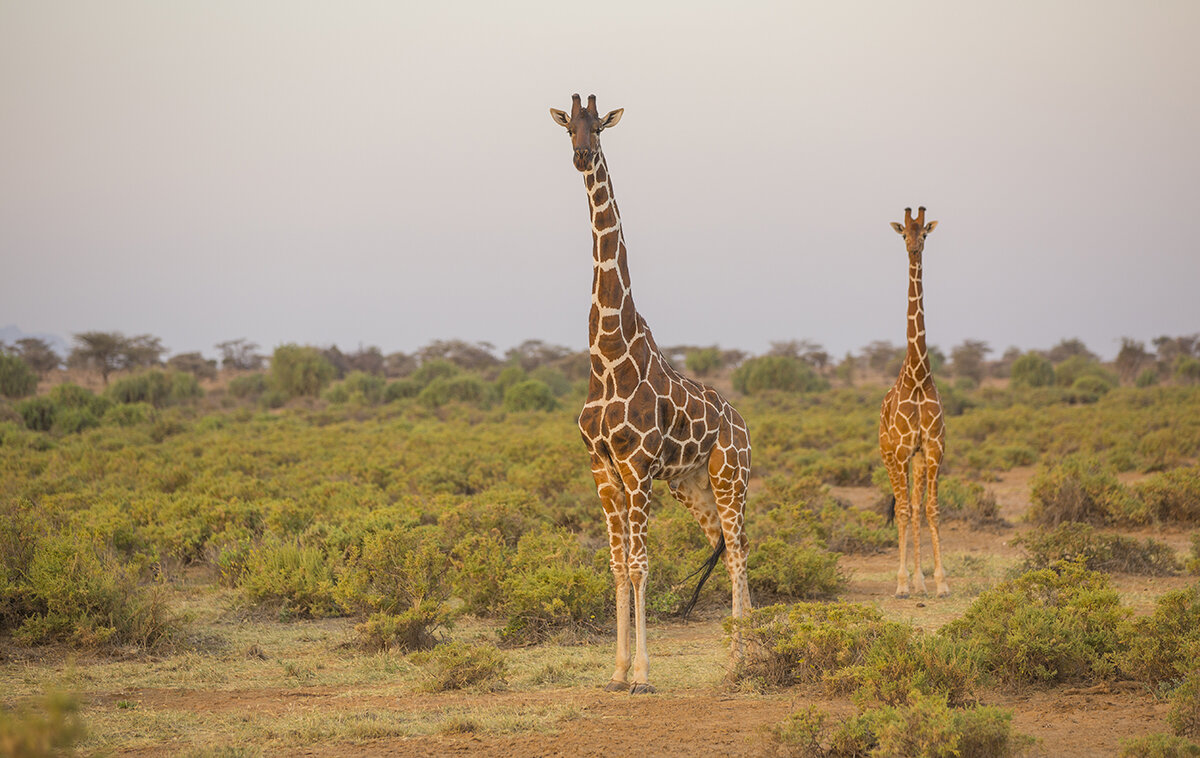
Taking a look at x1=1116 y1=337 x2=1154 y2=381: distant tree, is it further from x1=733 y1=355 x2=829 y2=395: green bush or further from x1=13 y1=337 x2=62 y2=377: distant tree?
x1=13 y1=337 x2=62 y2=377: distant tree

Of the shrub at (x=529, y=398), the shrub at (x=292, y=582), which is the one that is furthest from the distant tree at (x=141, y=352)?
the shrub at (x=292, y=582)

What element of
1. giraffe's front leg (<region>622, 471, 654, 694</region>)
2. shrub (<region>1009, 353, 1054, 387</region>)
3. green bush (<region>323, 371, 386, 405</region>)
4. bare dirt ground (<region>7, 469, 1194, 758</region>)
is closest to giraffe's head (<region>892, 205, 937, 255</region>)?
bare dirt ground (<region>7, 469, 1194, 758</region>)

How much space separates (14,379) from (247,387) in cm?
1330

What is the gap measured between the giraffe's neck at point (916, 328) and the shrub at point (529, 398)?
25.3 metres

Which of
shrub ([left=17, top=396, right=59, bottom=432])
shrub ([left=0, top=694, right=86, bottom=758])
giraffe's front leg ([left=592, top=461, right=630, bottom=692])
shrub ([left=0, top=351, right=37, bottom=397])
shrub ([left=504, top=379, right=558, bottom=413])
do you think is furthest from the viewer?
shrub ([left=504, top=379, right=558, bottom=413])

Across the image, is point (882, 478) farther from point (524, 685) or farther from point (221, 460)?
point (221, 460)

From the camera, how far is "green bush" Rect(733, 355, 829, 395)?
4581 cm

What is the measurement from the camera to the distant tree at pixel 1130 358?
177ft

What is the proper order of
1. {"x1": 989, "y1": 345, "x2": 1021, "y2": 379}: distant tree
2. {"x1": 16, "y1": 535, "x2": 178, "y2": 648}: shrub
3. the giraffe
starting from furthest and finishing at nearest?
{"x1": 989, "y1": 345, "x2": 1021, "y2": 379}: distant tree
{"x1": 16, "y1": 535, "x2": 178, "y2": 648}: shrub
the giraffe

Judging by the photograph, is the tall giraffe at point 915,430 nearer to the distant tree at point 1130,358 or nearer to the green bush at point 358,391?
the green bush at point 358,391

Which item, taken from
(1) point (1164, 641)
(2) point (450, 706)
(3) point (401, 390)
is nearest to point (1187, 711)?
(1) point (1164, 641)

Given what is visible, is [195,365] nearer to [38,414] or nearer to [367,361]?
[367,361]

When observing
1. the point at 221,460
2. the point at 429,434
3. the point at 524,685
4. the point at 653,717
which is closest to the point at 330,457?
the point at 221,460

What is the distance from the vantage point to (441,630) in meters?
8.93
